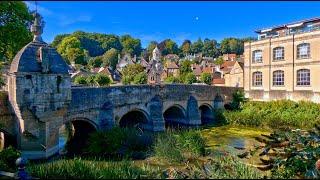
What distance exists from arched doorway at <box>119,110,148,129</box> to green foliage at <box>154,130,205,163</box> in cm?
969

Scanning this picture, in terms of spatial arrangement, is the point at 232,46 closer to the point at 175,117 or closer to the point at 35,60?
the point at 175,117

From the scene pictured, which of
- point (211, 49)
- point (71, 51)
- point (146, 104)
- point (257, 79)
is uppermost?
point (211, 49)

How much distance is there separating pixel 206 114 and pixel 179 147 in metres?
18.1

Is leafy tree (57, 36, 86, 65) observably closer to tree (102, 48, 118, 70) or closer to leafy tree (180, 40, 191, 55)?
tree (102, 48, 118, 70)

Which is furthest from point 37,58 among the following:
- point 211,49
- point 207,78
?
point 211,49

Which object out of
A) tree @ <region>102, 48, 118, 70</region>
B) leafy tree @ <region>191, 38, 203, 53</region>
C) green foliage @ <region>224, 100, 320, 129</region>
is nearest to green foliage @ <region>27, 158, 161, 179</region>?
green foliage @ <region>224, 100, 320, 129</region>

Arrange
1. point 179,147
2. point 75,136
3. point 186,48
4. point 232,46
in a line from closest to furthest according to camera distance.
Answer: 1. point 179,147
2. point 75,136
3. point 232,46
4. point 186,48

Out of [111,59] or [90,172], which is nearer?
[90,172]

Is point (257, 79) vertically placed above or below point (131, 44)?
below

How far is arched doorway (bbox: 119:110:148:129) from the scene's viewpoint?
28714 millimetres

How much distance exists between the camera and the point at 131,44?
121 m

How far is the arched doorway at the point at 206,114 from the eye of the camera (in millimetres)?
34641

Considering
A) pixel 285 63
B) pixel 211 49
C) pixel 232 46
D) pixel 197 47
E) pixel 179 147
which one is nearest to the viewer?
pixel 179 147

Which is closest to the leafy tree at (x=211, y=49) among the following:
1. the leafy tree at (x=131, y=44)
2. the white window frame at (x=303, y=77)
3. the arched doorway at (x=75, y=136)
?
the leafy tree at (x=131, y=44)
